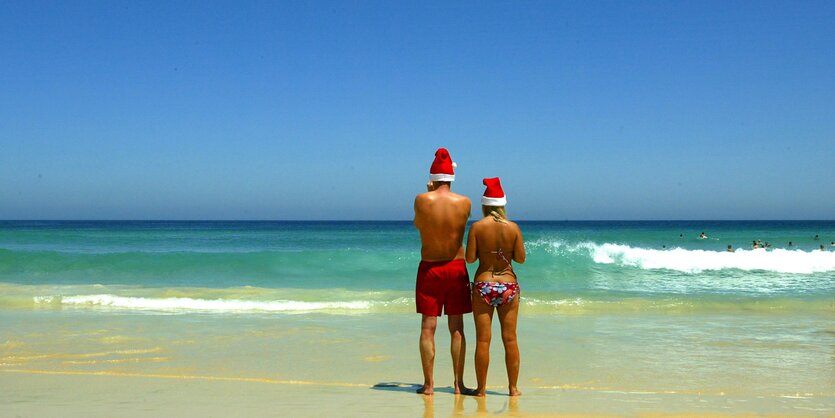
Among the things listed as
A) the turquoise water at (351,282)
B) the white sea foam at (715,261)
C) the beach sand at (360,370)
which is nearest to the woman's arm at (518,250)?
the beach sand at (360,370)

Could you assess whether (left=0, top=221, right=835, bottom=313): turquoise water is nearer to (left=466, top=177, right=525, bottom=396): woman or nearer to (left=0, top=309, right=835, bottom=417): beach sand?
(left=0, top=309, right=835, bottom=417): beach sand

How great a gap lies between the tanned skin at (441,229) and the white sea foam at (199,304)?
20.5ft

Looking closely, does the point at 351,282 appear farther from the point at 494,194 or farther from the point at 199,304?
the point at 494,194

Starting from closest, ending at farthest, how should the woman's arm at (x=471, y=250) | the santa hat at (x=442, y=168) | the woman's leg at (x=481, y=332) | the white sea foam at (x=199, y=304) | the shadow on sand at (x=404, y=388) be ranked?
the woman's arm at (x=471, y=250) < the woman's leg at (x=481, y=332) < the santa hat at (x=442, y=168) < the shadow on sand at (x=404, y=388) < the white sea foam at (x=199, y=304)

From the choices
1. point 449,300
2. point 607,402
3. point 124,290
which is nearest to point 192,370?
point 449,300

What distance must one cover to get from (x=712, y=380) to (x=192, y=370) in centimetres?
446

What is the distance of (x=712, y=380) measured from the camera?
6195 mm

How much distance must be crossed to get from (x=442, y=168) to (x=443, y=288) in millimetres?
852

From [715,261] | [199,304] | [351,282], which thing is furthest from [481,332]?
[715,261]

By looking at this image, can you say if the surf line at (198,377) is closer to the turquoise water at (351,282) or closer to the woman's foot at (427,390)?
the woman's foot at (427,390)

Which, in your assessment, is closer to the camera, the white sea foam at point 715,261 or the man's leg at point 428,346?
the man's leg at point 428,346

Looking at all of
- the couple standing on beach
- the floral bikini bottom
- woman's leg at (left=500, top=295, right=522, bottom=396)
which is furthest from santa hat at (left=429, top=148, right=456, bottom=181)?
woman's leg at (left=500, top=295, right=522, bottom=396)

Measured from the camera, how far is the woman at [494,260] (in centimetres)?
509

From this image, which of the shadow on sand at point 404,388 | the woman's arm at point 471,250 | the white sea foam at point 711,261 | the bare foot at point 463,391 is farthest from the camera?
the white sea foam at point 711,261
